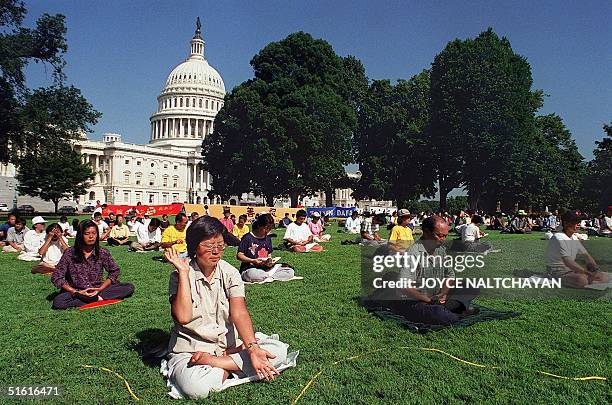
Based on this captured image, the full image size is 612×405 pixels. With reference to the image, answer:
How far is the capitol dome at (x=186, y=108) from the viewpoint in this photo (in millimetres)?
101400

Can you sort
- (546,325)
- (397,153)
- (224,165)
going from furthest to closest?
(397,153)
(224,165)
(546,325)

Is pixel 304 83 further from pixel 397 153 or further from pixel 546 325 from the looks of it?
pixel 546 325

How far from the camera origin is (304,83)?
41.7m

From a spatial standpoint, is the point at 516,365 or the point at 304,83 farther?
the point at 304,83

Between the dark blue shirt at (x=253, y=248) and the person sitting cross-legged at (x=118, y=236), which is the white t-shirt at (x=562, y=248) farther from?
the person sitting cross-legged at (x=118, y=236)

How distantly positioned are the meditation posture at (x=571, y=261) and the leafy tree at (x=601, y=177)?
4193cm

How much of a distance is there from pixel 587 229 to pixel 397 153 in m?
22.3

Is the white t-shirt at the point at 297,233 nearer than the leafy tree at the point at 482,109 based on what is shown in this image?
Yes

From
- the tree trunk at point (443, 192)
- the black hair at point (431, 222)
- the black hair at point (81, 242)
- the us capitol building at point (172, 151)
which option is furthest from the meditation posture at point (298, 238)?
the us capitol building at point (172, 151)

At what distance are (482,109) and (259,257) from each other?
30742 mm

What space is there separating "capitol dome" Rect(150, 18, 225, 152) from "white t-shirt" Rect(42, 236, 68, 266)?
93.4 metres

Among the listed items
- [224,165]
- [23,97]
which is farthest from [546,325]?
[224,165]

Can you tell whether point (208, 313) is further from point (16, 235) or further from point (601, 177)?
point (601, 177)

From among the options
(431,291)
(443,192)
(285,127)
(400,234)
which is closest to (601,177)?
(443,192)
